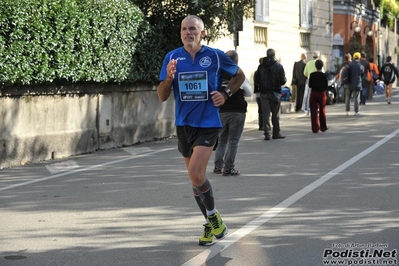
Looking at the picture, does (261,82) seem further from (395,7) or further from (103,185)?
(395,7)

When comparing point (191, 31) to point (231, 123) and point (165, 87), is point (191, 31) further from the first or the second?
point (231, 123)

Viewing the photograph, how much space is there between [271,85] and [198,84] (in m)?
11.0

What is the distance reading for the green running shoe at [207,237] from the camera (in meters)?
8.08

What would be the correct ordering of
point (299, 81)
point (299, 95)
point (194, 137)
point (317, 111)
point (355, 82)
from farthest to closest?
point (299, 95) → point (299, 81) → point (355, 82) → point (317, 111) → point (194, 137)

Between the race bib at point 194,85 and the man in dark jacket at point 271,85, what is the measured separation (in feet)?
35.4

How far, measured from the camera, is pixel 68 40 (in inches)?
637

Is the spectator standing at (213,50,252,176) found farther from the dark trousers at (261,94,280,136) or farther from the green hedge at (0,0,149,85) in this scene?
the dark trousers at (261,94,280,136)

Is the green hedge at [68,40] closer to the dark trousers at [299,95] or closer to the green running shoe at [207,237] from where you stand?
the green running shoe at [207,237]

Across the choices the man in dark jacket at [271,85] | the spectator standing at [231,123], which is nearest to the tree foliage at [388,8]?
the man in dark jacket at [271,85]

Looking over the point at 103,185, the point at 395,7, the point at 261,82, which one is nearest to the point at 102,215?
the point at 103,185

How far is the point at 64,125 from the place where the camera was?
1652 centimetres

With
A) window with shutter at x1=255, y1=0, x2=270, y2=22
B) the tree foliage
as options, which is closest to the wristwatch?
window with shutter at x1=255, y1=0, x2=270, y2=22

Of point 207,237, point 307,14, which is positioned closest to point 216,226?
point 207,237

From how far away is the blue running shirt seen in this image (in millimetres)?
8203
